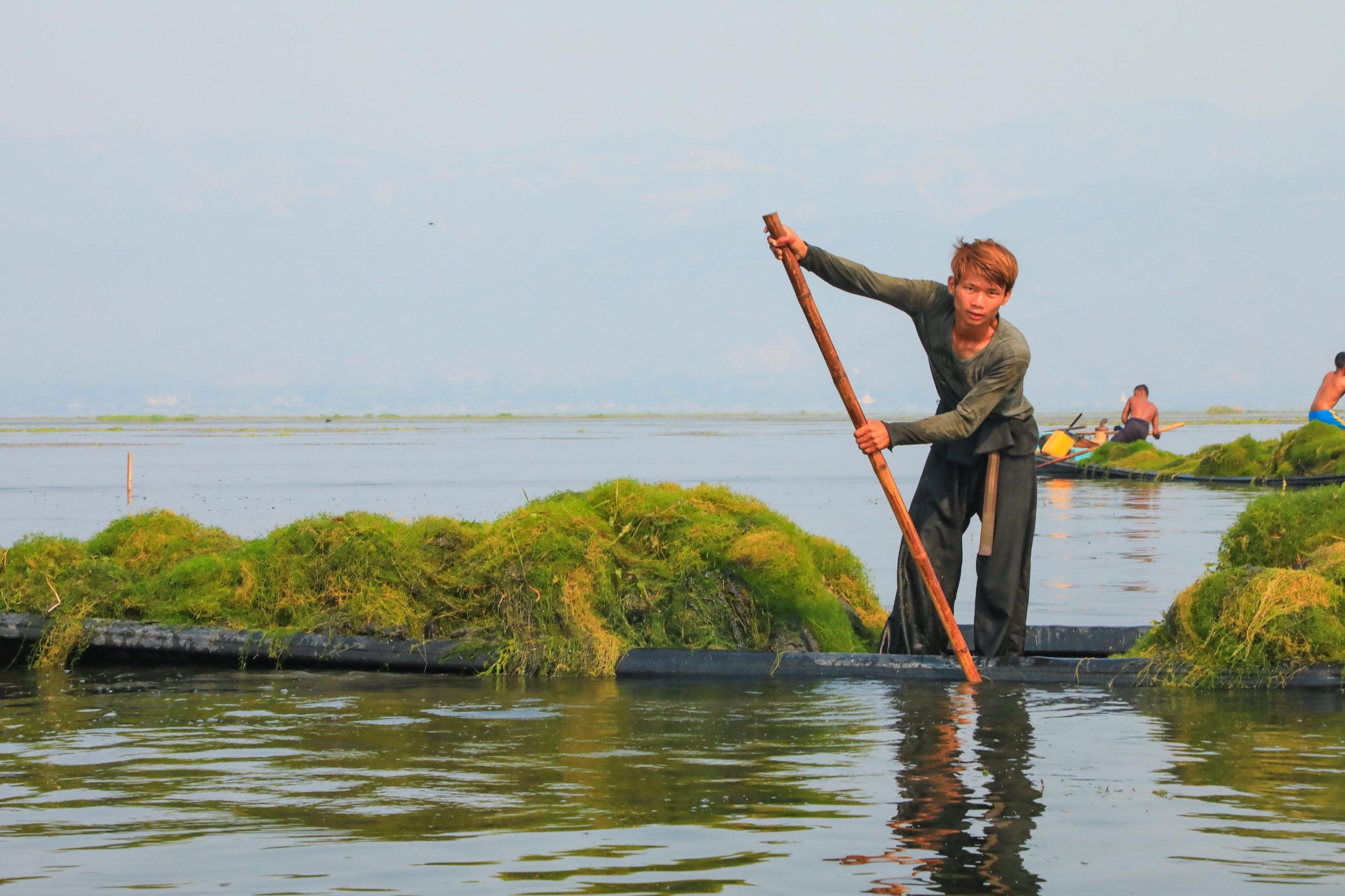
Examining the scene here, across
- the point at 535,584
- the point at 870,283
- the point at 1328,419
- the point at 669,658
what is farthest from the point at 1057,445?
the point at 870,283

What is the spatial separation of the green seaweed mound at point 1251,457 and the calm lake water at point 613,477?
1018 mm

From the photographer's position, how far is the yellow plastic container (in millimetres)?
36219

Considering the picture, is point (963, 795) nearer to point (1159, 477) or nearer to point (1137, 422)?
point (1159, 477)

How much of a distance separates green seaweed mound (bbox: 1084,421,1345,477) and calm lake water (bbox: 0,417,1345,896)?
20112 millimetres

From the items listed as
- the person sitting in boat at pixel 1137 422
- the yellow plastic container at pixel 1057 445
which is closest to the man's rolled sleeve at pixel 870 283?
the yellow plastic container at pixel 1057 445

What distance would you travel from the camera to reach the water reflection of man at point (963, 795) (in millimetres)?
4883

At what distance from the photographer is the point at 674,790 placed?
6086 mm

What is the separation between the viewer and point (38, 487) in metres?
32.5

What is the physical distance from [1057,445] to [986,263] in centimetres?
2940

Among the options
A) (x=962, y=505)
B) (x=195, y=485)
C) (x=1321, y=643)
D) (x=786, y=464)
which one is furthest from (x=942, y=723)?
(x=786, y=464)

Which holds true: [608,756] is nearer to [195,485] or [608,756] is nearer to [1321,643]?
[1321,643]

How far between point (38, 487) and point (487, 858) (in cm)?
3008

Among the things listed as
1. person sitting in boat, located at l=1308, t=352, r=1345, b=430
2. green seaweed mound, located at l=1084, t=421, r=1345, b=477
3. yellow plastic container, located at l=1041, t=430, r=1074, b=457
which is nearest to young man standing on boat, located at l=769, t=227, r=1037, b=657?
person sitting in boat, located at l=1308, t=352, r=1345, b=430

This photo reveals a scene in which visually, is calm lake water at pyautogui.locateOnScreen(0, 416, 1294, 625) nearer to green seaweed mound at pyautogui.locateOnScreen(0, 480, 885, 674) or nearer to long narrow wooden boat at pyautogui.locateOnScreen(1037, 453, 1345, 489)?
long narrow wooden boat at pyautogui.locateOnScreen(1037, 453, 1345, 489)
